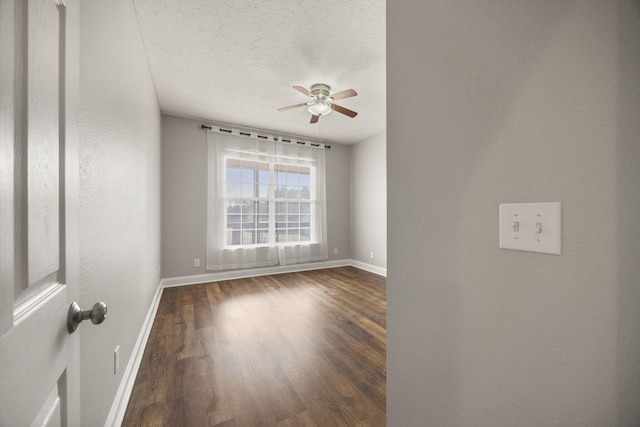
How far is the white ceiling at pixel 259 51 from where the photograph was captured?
1.89 m

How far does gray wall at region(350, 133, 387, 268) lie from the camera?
4.57 meters

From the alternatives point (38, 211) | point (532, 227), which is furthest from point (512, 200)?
point (38, 211)

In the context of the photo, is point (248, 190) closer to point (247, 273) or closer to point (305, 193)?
point (305, 193)

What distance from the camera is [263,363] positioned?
6.08 feet

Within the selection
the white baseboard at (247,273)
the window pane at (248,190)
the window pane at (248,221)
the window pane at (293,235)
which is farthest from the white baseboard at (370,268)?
the window pane at (248,190)

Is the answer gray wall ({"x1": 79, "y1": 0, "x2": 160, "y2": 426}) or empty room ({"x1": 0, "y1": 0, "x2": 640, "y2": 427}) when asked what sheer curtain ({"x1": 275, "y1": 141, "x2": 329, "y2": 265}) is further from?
gray wall ({"x1": 79, "y1": 0, "x2": 160, "y2": 426})

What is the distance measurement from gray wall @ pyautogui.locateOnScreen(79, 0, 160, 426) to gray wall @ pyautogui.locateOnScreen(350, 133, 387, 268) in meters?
3.59

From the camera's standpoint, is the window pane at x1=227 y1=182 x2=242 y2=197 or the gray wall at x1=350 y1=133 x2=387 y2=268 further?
the gray wall at x1=350 y1=133 x2=387 y2=268

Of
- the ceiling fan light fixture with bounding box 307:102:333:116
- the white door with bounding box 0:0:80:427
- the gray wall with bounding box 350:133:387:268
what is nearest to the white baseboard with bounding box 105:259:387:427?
the gray wall with bounding box 350:133:387:268

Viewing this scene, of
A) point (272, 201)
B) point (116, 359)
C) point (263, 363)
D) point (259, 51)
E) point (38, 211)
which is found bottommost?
point (263, 363)

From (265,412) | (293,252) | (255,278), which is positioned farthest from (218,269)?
(265,412)

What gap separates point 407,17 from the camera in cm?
95

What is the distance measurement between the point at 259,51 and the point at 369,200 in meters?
3.24

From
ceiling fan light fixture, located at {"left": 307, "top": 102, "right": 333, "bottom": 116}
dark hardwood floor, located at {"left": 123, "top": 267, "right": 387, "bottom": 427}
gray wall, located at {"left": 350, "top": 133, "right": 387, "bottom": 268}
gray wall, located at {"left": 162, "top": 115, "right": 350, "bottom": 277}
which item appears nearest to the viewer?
dark hardwood floor, located at {"left": 123, "top": 267, "right": 387, "bottom": 427}
